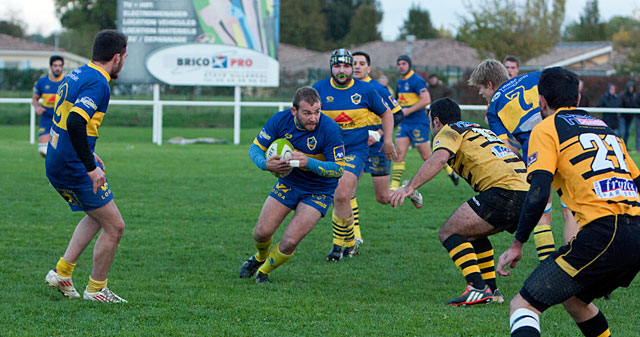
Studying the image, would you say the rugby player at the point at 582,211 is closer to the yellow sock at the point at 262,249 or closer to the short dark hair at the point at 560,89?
the short dark hair at the point at 560,89

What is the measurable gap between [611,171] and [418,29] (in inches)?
2772

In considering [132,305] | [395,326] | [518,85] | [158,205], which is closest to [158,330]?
[132,305]

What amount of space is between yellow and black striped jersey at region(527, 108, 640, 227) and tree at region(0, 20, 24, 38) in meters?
83.3

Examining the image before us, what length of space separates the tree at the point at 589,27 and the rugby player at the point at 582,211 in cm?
7601

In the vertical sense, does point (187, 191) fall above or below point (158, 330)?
below

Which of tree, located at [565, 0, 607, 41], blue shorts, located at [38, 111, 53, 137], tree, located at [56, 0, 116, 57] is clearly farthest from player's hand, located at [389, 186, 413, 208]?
tree, located at [565, 0, 607, 41]

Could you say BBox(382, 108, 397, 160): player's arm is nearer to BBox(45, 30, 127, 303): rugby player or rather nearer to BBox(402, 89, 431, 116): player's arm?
BBox(45, 30, 127, 303): rugby player

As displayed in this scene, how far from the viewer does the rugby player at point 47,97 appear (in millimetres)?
14977

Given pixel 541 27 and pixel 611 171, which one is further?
pixel 541 27

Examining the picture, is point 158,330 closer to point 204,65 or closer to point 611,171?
point 611,171

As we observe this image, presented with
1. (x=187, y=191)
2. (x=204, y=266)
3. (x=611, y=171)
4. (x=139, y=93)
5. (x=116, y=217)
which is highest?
(x=611, y=171)

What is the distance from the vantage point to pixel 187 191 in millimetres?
12117

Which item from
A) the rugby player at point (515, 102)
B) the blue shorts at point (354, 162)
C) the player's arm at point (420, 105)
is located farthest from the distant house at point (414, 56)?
the rugby player at point (515, 102)

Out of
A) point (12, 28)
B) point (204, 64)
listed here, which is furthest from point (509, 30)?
point (12, 28)
